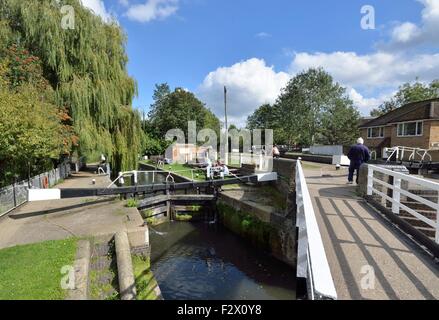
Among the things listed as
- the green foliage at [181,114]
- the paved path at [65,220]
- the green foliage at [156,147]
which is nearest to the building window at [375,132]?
the green foliage at [156,147]

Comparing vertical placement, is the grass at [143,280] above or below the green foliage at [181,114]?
below

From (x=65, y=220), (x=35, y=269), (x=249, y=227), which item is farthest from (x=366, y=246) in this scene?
(x=65, y=220)

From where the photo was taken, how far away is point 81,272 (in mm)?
5848

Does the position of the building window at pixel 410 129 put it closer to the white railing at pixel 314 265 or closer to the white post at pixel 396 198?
the white post at pixel 396 198

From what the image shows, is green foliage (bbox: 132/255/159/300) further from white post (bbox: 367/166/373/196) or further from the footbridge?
white post (bbox: 367/166/373/196)

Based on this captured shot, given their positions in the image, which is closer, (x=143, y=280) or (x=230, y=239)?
(x=143, y=280)

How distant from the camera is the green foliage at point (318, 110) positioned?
4309 centimetres

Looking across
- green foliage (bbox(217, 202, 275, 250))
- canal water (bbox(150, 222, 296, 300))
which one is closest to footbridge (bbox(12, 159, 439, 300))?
canal water (bbox(150, 222, 296, 300))

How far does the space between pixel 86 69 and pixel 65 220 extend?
32.6ft

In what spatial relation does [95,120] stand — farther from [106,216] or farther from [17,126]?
[106,216]

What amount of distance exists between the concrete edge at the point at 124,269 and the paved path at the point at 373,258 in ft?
13.2

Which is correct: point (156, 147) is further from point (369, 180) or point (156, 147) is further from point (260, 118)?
point (260, 118)

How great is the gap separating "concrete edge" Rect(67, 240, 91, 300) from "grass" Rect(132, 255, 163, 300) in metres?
1.18

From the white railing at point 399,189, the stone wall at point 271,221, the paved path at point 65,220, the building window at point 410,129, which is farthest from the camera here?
the building window at point 410,129
